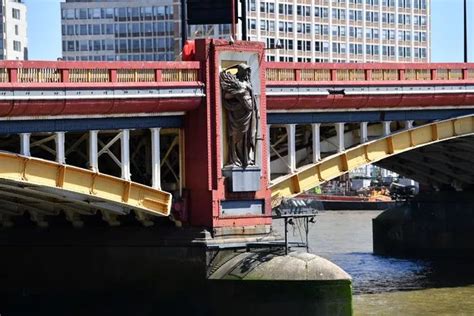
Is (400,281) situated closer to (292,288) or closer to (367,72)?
(367,72)

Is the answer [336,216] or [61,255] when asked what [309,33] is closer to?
[336,216]

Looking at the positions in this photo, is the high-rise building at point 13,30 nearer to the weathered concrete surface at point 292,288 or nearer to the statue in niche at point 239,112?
the statue in niche at point 239,112

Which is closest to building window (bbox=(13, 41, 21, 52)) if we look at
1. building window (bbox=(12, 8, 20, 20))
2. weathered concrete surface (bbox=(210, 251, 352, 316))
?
building window (bbox=(12, 8, 20, 20))

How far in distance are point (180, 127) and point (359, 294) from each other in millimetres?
13631

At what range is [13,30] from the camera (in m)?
159

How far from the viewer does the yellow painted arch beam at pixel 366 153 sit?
49.8 m

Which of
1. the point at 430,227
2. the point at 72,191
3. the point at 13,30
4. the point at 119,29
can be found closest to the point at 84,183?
the point at 72,191

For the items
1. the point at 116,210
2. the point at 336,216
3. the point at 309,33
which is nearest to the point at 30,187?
the point at 116,210

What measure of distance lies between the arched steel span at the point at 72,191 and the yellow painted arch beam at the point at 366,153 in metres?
5.08

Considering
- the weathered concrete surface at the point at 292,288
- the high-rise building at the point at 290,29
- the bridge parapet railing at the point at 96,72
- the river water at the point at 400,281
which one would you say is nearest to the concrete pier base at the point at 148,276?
the weathered concrete surface at the point at 292,288

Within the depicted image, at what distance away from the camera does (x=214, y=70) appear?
4672 centimetres

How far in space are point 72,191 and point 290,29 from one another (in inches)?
4820

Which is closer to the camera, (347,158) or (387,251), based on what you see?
(347,158)

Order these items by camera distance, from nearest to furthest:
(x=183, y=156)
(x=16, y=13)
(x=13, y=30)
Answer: (x=183, y=156) → (x=13, y=30) → (x=16, y=13)
